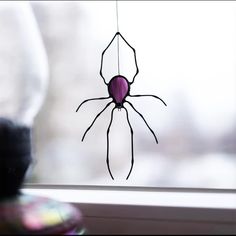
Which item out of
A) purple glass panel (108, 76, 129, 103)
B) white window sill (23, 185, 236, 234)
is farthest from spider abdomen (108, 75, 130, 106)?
white window sill (23, 185, 236, 234)

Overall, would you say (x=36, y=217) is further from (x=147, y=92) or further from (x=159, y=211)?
(x=147, y=92)

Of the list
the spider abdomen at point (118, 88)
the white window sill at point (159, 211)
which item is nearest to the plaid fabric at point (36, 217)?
the white window sill at point (159, 211)

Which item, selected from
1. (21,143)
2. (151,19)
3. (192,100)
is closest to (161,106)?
(192,100)

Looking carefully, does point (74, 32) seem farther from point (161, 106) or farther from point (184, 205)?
point (184, 205)

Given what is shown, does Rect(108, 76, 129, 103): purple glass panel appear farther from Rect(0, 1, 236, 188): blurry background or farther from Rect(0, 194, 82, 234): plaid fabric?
Rect(0, 194, 82, 234): plaid fabric

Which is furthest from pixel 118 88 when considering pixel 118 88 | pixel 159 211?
pixel 159 211

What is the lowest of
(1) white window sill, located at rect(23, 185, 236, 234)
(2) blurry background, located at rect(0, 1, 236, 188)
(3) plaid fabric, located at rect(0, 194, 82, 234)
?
(1) white window sill, located at rect(23, 185, 236, 234)

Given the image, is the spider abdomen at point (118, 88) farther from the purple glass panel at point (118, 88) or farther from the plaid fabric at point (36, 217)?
the plaid fabric at point (36, 217)
